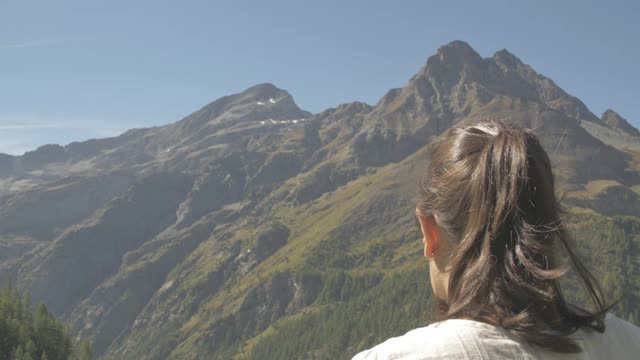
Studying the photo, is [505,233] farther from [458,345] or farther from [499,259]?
[458,345]

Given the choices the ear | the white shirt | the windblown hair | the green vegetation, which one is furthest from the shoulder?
the green vegetation

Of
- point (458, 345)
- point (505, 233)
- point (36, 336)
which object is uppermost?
point (505, 233)

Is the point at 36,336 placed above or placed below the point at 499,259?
below

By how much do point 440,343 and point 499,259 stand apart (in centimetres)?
81

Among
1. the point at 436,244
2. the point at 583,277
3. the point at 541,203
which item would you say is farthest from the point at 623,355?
the point at 436,244

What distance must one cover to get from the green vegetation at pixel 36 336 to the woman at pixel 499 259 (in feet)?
279

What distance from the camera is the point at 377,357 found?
3154 millimetres

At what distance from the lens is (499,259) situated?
3.66 m

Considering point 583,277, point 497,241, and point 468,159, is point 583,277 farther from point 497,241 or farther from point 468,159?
point 468,159

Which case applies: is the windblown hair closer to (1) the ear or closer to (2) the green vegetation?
(1) the ear

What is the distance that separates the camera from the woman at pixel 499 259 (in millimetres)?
3297

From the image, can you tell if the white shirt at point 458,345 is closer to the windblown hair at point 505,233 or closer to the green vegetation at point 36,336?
the windblown hair at point 505,233

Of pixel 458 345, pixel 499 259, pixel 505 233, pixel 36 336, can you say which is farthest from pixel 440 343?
pixel 36 336

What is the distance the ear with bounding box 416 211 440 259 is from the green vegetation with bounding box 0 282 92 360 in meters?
84.7
